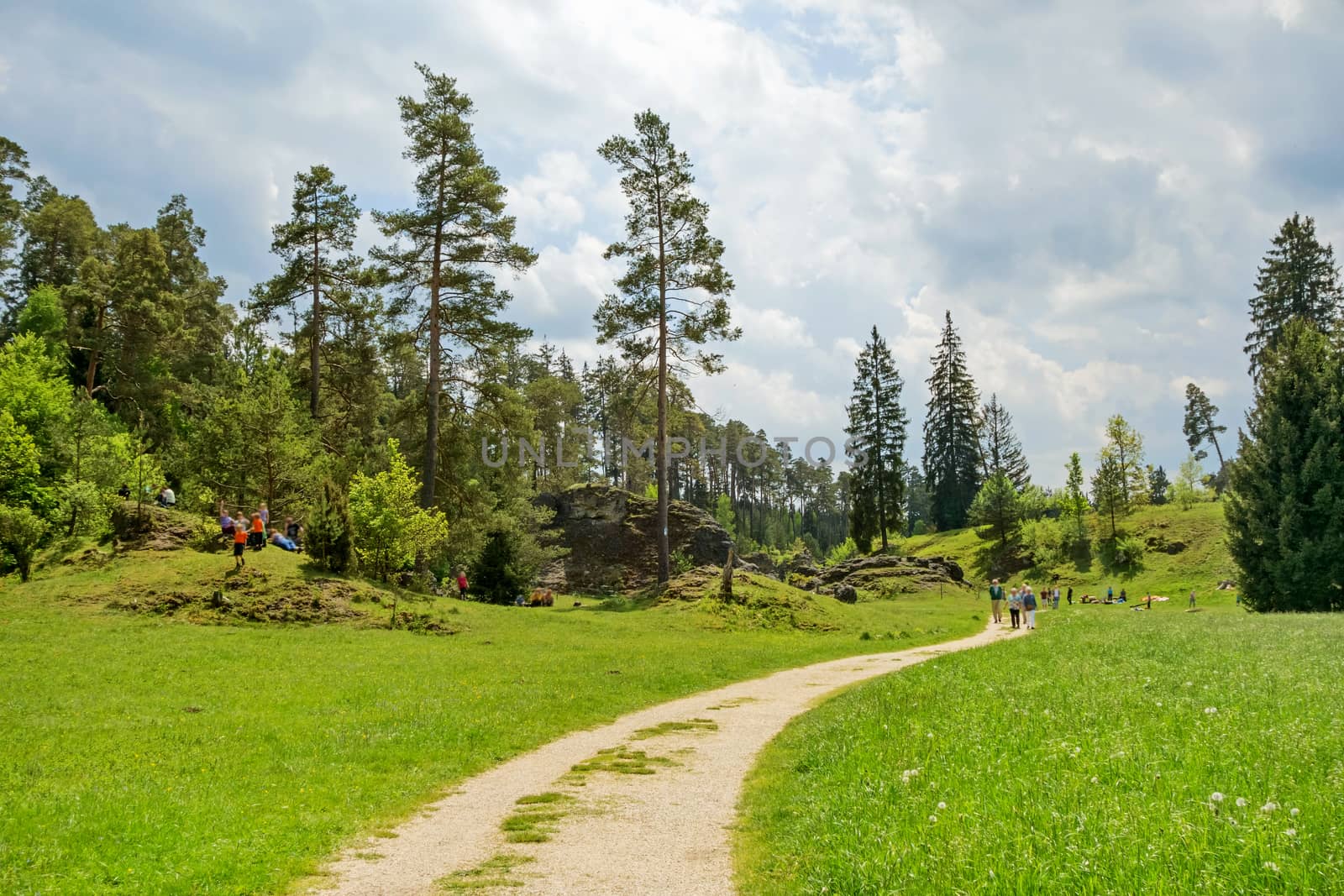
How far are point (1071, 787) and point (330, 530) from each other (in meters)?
25.4

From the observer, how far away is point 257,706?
43.0 feet

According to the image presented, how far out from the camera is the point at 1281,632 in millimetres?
16906

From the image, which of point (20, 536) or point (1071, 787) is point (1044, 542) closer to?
point (1071, 787)

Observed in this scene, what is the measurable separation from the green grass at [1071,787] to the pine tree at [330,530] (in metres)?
20.1

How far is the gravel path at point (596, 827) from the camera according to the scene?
6.43 metres

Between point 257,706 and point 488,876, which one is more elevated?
point 257,706

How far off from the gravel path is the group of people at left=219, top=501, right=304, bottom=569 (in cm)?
1677

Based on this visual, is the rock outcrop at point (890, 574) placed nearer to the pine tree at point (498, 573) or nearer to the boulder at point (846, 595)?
the boulder at point (846, 595)

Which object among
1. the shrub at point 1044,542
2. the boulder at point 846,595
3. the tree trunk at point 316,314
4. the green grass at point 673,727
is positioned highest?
the tree trunk at point 316,314

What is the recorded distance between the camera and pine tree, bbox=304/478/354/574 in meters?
25.9

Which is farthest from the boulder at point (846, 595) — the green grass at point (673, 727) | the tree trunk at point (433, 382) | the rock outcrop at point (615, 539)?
the green grass at point (673, 727)

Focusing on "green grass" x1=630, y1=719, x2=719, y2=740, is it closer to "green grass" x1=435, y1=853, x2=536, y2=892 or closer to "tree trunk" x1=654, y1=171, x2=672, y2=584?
"green grass" x1=435, y1=853, x2=536, y2=892

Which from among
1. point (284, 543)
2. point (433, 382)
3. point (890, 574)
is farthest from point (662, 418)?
point (890, 574)

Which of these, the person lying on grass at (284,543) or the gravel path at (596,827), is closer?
the gravel path at (596,827)
